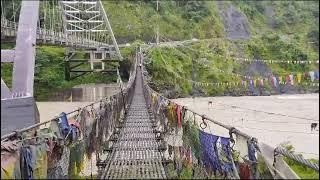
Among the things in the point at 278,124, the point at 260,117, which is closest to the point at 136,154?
the point at 278,124

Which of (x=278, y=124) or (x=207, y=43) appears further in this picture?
(x=207, y=43)

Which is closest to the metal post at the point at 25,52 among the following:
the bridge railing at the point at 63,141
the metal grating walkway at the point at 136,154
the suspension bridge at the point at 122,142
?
the suspension bridge at the point at 122,142

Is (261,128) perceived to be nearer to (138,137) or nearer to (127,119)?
(127,119)

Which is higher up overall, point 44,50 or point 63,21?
point 63,21

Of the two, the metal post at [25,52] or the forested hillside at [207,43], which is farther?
the forested hillside at [207,43]

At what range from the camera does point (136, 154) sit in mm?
8914

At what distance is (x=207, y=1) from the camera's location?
71062 millimetres

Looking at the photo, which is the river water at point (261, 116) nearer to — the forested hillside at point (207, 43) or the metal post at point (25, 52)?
the forested hillside at point (207, 43)

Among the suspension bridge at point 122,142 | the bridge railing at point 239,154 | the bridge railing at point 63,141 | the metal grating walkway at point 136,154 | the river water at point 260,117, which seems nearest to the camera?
the bridge railing at point 239,154

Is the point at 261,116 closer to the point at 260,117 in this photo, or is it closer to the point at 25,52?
the point at 260,117

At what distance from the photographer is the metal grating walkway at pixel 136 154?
22.8ft

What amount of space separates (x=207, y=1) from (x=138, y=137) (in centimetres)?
6225

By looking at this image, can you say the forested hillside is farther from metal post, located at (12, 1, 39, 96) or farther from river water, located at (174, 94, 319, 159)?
metal post, located at (12, 1, 39, 96)

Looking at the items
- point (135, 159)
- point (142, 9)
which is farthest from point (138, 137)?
point (142, 9)
